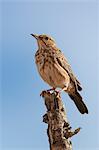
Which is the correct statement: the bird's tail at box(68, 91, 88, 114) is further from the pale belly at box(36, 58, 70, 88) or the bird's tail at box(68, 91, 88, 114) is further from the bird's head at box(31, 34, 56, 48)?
the bird's head at box(31, 34, 56, 48)

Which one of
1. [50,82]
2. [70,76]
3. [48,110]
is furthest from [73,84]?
[48,110]

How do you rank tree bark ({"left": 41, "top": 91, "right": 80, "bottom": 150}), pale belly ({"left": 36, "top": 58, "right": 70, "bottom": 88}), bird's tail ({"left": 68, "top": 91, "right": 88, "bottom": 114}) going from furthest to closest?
bird's tail ({"left": 68, "top": 91, "right": 88, "bottom": 114}) → pale belly ({"left": 36, "top": 58, "right": 70, "bottom": 88}) → tree bark ({"left": 41, "top": 91, "right": 80, "bottom": 150})

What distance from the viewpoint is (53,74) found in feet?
25.0

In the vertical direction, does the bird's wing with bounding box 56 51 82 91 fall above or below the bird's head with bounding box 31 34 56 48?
below

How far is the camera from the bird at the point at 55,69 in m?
7.57

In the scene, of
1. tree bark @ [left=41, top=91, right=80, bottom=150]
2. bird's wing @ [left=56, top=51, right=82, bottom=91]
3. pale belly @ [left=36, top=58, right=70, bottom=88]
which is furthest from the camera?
bird's wing @ [left=56, top=51, right=82, bottom=91]

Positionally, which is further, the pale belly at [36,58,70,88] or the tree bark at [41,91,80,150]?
the pale belly at [36,58,70,88]

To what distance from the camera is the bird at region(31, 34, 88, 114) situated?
757 cm

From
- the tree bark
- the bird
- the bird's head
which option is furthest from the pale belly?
the tree bark

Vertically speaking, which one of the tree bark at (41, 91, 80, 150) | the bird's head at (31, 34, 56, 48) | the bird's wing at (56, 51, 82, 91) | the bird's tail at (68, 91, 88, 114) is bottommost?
the tree bark at (41, 91, 80, 150)

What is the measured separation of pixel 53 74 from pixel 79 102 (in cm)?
97

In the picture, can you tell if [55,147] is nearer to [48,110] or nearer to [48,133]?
[48,133]

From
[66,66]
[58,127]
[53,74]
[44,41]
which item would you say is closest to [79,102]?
[66,66]

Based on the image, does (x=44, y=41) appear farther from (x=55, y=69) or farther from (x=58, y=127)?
(x=58, y=127)
